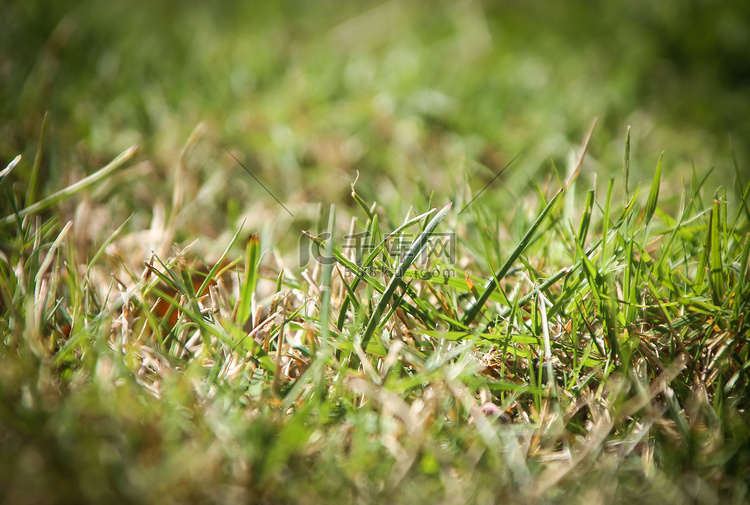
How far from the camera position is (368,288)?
1.16m

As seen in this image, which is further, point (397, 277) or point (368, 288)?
point (368, 288)

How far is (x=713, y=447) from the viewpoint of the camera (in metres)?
0.91

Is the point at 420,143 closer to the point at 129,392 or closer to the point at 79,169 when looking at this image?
the point at 79,169

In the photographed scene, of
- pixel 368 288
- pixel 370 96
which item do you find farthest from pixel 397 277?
pixel 370 96

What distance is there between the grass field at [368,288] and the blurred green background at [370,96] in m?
0.02

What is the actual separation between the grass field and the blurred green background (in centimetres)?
2

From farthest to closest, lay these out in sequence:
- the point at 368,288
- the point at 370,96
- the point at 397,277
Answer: the point at 370,96
the point at 368,288
the point at 397,277

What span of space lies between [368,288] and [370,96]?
1.45 metres

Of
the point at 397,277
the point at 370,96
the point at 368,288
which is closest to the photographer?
the point at 397,277

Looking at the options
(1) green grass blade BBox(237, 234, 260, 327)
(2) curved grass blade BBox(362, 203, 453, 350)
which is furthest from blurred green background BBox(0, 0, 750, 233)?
(1) green grass blade BBox(237, 234, 260, 327)

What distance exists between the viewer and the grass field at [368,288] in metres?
0.85

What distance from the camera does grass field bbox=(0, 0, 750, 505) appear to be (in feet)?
2.78

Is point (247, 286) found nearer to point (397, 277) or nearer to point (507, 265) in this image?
point (397, 277)

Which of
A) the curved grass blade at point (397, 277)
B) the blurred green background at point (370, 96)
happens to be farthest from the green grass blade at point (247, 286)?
the blurred green background at point (370, 96)
